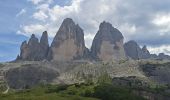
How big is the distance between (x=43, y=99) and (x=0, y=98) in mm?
20837

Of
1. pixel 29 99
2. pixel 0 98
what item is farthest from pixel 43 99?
pixel 0 98

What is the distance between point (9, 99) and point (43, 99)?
53.5 feet

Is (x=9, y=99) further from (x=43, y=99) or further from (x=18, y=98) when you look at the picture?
(x=43, y=99)

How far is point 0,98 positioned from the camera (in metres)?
198

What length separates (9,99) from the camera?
194750mm

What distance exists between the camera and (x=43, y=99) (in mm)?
198750

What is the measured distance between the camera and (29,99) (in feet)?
640

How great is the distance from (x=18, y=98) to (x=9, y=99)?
4327mm

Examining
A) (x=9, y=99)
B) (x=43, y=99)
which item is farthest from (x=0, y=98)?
(x=43, y=99)

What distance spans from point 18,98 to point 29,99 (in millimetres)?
5607

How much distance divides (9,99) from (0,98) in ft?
20.1

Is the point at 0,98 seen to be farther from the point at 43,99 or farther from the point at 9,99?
the point at 43,99

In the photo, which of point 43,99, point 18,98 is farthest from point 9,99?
point 43,99
